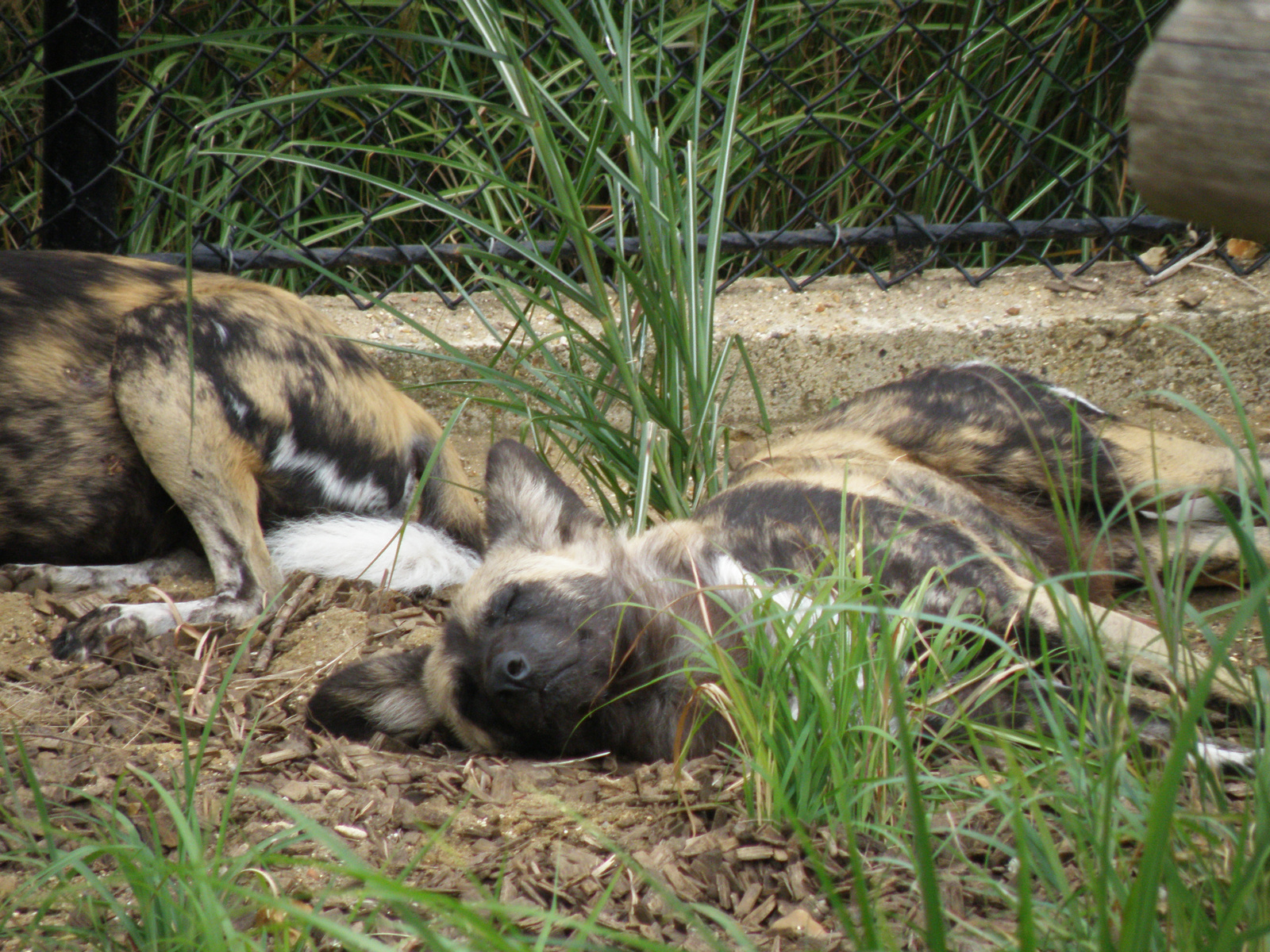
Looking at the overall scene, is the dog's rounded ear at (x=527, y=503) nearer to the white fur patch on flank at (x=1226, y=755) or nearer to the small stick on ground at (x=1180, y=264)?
the white fur patch on flank at (x=1226, y=755)

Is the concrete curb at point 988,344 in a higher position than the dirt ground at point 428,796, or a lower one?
higher

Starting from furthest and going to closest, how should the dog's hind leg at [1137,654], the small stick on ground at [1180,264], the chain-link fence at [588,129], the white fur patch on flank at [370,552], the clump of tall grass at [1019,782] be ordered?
the small stick on ground at [1180,264]
the chain-link fence at [588,129]
the white fur patch on flank at [370,552]
the dog's hind leg at [1137,654]
the clump of tall grass at [1019,782]

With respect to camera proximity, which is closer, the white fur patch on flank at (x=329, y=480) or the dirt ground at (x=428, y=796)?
the dirt ground at (x=428, y=796)

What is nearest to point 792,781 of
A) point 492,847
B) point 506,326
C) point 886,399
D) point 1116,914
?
point 492,847

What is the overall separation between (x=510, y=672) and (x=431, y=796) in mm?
291

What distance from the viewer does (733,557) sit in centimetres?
216

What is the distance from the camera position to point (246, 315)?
9.55ft

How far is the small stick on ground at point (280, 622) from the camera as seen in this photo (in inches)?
94.3

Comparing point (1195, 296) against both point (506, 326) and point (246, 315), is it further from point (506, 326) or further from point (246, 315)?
point (246, 315)

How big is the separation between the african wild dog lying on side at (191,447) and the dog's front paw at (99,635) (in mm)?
148

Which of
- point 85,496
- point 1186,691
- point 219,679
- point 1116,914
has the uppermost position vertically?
point 1186,691

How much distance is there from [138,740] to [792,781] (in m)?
1.19

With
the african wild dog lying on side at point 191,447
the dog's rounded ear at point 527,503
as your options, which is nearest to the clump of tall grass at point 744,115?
the african wild dog lying on side at point 191,447

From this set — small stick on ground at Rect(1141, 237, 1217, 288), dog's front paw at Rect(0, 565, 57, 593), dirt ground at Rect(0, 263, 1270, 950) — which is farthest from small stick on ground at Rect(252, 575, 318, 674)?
small stick on ground at Rect(1141, 237, 1217, 288)
